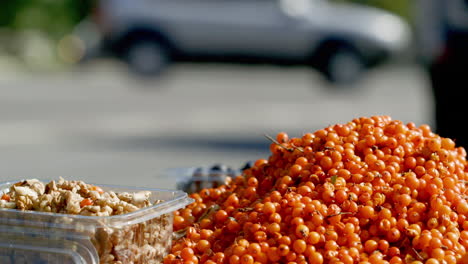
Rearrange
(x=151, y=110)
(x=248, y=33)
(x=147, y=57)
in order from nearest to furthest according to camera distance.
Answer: (x=151, y=110)
(x=248, y=33)
(x=147, y=57)

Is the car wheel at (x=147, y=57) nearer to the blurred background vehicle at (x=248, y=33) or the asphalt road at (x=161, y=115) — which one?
the blurred background vehicle at (x=248, y=33)

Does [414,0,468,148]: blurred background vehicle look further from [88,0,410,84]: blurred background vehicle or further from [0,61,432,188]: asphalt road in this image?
[88,0,410,84]: blurred background vehicle

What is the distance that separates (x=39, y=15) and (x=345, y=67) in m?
12.8

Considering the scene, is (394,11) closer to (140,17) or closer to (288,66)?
(288,66)

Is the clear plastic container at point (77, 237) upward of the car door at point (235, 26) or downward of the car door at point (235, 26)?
downward

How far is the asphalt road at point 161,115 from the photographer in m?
8.52

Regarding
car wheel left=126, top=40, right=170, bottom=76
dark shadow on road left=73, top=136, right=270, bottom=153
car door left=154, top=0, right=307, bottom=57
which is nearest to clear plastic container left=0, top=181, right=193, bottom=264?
A: dark shadow on road left=73, top=136, right=270, bottom=153

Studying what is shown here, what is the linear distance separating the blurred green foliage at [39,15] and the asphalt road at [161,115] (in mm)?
5258

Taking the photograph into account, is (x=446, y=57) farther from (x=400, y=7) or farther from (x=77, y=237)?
(x=400, y=7)

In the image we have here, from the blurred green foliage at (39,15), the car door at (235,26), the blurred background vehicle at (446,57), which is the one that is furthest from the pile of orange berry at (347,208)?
the blurred green foliage at (39,15)

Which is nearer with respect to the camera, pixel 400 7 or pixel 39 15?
pixel 400 7

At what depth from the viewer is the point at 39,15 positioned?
80.2ft

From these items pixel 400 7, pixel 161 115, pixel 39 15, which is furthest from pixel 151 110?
pixel 39 15

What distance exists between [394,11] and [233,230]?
21564 millimetres
